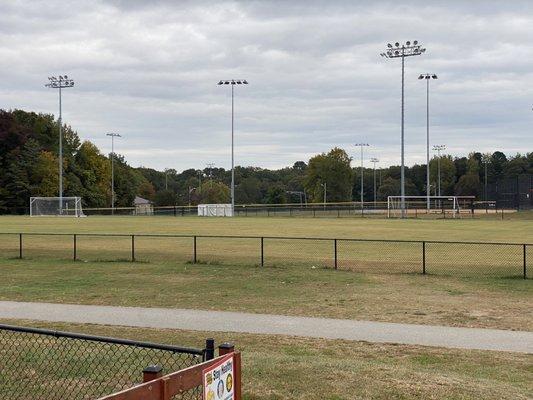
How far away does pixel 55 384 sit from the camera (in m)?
7.55

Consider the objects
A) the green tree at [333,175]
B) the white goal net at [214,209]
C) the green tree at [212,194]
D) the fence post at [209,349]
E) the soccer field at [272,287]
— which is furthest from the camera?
the green tree at [212,194]

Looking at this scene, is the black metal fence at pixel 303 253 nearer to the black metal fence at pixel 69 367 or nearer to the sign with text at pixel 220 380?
the black metal fence at pixel 69 367

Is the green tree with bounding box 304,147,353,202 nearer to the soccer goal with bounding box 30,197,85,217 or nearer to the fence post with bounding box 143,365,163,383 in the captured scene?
the soccer goal with bounding box 30,197,85,217

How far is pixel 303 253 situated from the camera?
27.2m

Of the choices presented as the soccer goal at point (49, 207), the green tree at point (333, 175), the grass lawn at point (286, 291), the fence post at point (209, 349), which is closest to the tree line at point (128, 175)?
the green tree at point (333, 175)

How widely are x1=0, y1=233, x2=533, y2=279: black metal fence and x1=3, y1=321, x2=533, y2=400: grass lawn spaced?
10.1 meters

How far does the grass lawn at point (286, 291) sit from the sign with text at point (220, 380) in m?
8.91

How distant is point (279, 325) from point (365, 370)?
157 inches

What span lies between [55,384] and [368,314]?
7122 millimetres

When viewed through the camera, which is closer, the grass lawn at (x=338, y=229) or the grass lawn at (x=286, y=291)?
the grass lawn at (x=286, y=291)

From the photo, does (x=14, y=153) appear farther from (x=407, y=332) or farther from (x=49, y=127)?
(x=407, y=332)

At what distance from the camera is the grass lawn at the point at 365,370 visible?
7102 millimetres

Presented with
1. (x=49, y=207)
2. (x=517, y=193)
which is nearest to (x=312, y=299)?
(x=49, y=207)

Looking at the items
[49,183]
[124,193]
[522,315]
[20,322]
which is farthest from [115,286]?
[124,193]
